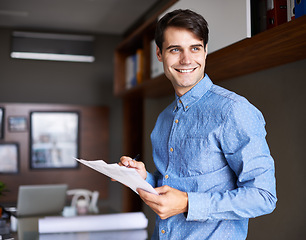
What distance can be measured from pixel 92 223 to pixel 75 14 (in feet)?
9.57

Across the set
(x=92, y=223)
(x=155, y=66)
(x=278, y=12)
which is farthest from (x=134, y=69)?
(x=278, y=12)

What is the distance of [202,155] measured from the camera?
1.28m

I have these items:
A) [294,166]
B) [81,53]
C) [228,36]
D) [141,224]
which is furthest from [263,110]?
[81,53]

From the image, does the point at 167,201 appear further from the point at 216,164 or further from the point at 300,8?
the point at 300,8

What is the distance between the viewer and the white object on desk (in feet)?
7.28

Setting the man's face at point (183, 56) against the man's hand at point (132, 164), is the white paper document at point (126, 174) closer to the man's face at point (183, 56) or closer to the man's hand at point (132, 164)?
the man's hand at point (132, 164)

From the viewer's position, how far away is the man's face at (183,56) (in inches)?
52.8

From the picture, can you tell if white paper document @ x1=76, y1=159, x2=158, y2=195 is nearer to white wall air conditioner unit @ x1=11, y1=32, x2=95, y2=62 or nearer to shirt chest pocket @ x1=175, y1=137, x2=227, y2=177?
shirt chest pocket @ x1=175, y1=137, x2=227, y2=177

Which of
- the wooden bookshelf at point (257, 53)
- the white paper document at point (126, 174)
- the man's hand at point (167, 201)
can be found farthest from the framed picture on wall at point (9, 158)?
the man's hand at point (167, 201)

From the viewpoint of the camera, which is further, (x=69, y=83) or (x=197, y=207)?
(x=69, y=83)

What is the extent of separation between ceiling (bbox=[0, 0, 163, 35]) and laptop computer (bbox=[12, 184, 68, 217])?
1.99 meters

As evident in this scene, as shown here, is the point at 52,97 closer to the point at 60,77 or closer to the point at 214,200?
the point at 60,77

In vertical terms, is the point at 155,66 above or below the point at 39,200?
above

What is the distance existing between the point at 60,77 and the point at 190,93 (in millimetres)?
3995
